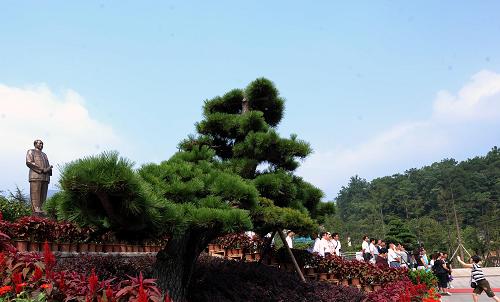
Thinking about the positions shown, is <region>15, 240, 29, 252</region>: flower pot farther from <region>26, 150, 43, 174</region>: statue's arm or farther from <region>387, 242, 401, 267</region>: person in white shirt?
<region>387, 242, 401, 267</region>: person in white shirt

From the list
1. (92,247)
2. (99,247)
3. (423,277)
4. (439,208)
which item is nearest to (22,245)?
(92,247)

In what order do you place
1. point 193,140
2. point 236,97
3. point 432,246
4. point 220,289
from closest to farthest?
point 220,289 → point 193,140 → point 236,97 → point 432,246

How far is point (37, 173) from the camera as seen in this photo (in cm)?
900

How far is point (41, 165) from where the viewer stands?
9062 mm

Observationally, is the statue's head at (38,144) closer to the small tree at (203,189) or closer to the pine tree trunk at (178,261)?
the small tree at (203,189)

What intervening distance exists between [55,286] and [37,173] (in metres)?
6.61

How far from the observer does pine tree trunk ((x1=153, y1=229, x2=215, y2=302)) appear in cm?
552

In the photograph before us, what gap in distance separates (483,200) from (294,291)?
220 ft

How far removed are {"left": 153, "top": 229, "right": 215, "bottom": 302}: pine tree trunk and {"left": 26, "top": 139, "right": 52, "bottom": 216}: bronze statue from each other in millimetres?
4374

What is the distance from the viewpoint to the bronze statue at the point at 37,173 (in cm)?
898

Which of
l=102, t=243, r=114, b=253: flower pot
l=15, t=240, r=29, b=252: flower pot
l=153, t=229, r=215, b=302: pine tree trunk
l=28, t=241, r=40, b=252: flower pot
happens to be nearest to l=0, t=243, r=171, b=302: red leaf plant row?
l=153, t=229, r=215, b=302: pine tree trunk

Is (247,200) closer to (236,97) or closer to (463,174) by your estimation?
(236,97)

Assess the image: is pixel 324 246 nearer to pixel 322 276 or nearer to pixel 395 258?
pixel 322 276

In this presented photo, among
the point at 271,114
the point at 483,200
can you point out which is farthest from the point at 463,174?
the point at 271,114
